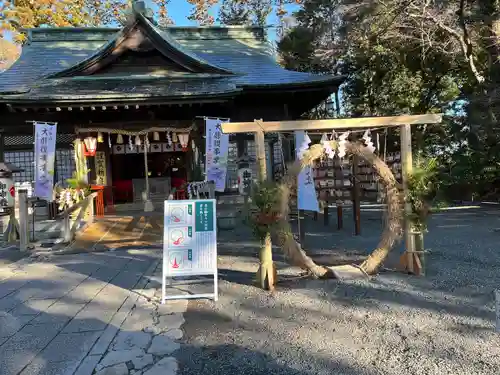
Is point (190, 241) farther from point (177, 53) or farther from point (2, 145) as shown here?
point (2, 145)

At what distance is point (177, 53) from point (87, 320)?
1035cm

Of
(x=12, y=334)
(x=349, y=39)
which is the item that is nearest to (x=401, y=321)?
(x=12, y=334)

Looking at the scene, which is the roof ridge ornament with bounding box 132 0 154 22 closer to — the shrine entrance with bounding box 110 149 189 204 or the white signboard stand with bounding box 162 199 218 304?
the shrine entrance with bounding box 110 149 189 204

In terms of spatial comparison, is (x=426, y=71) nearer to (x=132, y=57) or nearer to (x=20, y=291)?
(x=132, y=57)

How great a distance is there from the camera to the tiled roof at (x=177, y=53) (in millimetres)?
12125

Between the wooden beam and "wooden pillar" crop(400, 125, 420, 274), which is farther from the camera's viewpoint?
"wooden pillar" crop(400, 125, 420, 274)

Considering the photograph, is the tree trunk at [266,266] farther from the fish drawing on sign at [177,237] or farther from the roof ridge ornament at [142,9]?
the roof ridge ornament at [142,9]

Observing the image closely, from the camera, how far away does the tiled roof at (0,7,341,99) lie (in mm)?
12125

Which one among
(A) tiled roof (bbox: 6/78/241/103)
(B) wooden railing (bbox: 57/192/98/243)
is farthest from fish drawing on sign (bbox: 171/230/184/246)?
(A) tiled roof (bbox: 6/78/241/103)

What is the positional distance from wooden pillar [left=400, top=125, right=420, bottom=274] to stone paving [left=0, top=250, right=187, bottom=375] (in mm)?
3174

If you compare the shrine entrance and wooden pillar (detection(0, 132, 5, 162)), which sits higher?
wooden pillar (detection(0, 132, 5, 162))

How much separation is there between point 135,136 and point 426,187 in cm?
942

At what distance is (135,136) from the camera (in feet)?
42.3

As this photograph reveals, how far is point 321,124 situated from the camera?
18.3 ft
